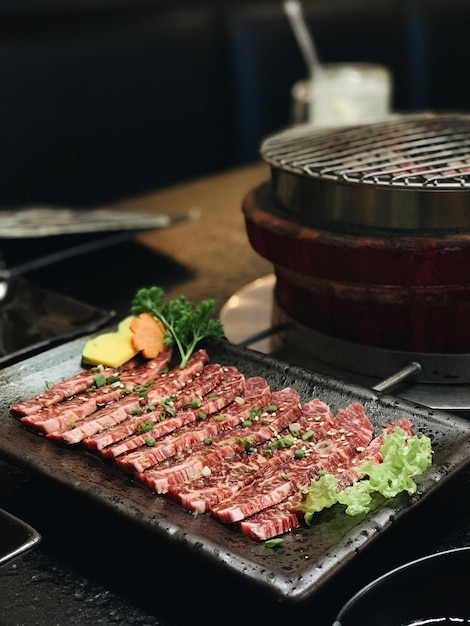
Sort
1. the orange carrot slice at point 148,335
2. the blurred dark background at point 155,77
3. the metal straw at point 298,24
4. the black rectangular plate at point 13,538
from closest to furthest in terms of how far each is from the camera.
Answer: the black rectangular plate at point 13,538, the orange carrot slice at point 148,335, the blurred dark background at point 155,77, the metal straw at point 298,24

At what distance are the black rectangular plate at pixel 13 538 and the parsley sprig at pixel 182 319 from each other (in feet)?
2.27

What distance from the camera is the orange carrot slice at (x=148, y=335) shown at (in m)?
2.02

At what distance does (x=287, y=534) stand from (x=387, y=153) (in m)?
1.08

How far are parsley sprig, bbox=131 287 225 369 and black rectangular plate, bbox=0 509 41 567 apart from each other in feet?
2.27

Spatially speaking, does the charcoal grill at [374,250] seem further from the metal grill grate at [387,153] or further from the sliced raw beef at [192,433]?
the sliced raw beef at [192,433]

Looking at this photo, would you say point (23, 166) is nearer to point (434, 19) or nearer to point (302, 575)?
point (434, 19)

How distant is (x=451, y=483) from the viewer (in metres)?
1.68

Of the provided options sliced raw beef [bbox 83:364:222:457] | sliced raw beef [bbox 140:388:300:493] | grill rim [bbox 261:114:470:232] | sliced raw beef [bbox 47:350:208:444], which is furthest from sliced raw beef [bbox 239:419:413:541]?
grill rim [bbox 261:114:470:232]

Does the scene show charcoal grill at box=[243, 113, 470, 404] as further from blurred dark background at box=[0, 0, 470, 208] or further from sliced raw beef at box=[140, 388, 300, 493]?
blurred dark background at box=[0, 0, 470, 208]

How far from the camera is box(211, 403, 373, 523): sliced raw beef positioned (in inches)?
56.1

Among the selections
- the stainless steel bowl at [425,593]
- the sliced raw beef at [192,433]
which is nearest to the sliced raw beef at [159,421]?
the sliced raw beef at [192,433]

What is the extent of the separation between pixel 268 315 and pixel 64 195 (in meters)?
2.76

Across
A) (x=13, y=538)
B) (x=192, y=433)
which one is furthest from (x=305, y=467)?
(x=13, y=538)

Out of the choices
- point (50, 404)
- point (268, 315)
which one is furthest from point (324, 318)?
point (50, 404)
